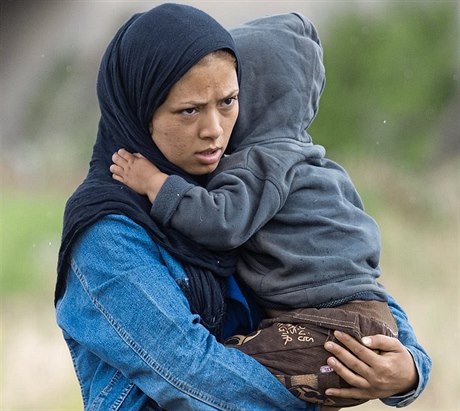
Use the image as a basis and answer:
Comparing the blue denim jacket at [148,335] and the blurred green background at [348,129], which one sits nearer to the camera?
the blue denim jacket at [148,335]

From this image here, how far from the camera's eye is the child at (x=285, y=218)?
2.05 meters

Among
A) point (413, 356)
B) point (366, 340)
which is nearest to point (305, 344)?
point (366, 340)

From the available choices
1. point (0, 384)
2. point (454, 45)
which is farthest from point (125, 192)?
point (454, 45)

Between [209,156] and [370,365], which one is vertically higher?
[209,156]

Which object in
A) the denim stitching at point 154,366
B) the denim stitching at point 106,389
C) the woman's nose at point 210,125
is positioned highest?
the woman's nose at point 210,125

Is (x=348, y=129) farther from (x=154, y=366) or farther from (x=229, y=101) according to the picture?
(x=154, y=366)

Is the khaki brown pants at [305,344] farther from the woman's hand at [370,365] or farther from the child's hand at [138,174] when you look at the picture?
the child's hand at [138,174]

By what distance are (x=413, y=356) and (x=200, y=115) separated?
25.2 inches

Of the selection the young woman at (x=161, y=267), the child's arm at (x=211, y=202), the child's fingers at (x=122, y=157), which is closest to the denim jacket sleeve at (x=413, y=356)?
the young woman at (x=161, y=267)

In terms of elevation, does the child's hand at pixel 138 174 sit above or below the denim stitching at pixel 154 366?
above

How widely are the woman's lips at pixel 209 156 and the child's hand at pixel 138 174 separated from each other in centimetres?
8

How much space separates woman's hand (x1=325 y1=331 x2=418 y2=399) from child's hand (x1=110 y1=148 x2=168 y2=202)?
45 cm

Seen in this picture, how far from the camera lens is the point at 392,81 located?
8.61m

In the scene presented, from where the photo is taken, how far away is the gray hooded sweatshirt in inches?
81.4
